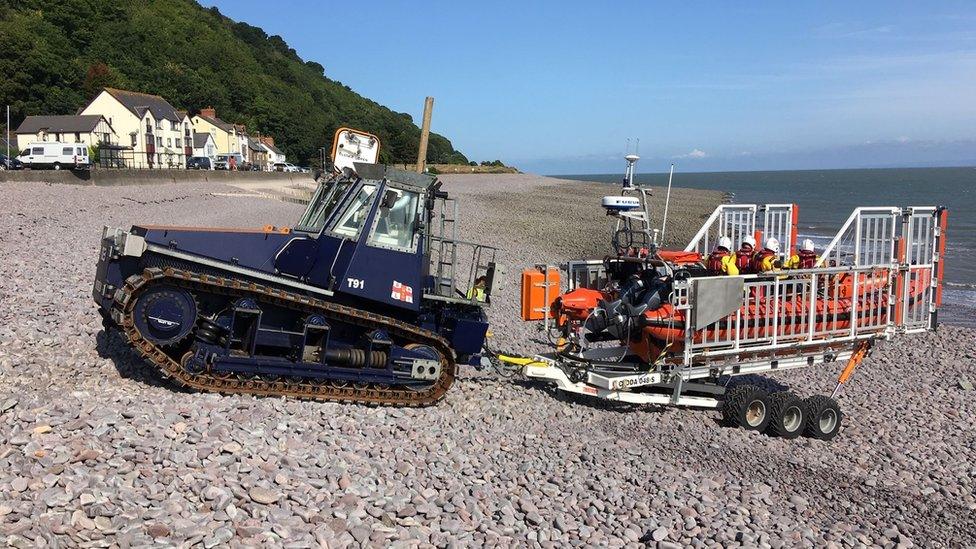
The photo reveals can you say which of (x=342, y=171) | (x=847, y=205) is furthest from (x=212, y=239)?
(x=847, y=205)

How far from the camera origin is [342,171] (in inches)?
389

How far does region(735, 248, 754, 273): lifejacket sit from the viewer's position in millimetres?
10695

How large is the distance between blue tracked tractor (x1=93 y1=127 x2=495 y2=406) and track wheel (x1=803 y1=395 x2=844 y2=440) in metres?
4.25

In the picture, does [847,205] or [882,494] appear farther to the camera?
[847,205]

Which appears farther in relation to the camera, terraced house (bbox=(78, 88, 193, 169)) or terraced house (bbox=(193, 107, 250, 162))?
terraced house (bbox=(193, 107, 250, 162))

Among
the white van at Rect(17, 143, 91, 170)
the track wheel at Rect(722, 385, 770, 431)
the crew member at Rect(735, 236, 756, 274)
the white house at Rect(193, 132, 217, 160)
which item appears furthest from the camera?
the white house at Rect(193, 132, 217, 160)

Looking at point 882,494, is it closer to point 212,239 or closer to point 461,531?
point 461,531

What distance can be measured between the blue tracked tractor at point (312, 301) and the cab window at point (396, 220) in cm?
1

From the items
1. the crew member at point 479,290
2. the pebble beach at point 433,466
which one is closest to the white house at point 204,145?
the pebble beach at point 433,466

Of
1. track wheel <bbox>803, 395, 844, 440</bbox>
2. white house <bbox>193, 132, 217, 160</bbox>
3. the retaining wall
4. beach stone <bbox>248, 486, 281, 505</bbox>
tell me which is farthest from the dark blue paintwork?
white house <bbox>193, 132, 217, 160</bbox>

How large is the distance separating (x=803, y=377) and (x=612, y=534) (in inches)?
331

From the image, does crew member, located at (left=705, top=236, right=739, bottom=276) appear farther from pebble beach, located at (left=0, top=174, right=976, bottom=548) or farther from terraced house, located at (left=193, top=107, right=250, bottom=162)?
terraced house, located at (left=193, top=107, right=250, bottom=162)

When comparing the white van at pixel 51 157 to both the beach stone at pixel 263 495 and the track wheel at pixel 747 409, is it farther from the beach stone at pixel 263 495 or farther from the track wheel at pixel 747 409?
the beach stone at pixel 263 495

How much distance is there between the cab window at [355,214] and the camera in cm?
897
